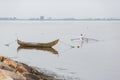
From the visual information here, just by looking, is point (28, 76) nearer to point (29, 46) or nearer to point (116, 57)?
point (116, 57)

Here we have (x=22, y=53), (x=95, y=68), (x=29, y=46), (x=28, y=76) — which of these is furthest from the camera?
(x=29, y=46)

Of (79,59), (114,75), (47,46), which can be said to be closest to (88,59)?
(79,59)

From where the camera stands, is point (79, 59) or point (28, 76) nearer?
point (28, 76)

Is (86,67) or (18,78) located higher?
(18,78)

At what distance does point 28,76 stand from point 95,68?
1456cm

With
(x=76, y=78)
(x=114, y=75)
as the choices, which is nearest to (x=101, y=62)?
(x=114, y=75)

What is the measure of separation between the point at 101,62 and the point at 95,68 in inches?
167

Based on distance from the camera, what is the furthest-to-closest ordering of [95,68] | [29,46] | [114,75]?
[29,46] < [95,68] < [114,75]

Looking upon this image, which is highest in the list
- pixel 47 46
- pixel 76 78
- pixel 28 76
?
pixel 28 76

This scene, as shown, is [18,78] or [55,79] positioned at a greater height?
[18,78]

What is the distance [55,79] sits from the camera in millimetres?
22766

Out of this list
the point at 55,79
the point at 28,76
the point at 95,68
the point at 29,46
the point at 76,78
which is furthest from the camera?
the point at 29,46

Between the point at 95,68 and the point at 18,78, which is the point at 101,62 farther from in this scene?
the point at 18,78

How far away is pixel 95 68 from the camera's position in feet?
104
